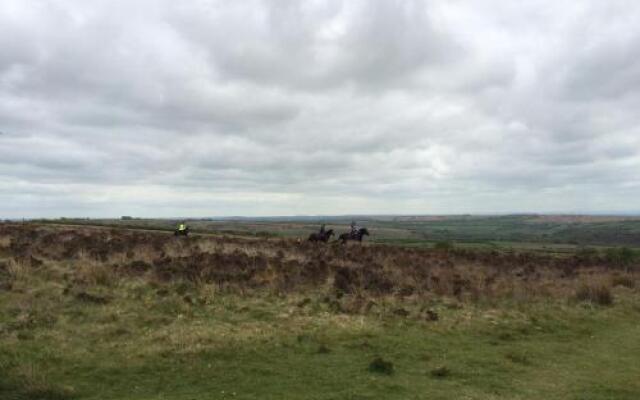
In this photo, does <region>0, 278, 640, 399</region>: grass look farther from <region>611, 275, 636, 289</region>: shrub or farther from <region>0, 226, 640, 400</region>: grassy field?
<region>611, 275, 636, 289</region>: shrub

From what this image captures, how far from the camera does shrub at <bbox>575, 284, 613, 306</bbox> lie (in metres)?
20.6

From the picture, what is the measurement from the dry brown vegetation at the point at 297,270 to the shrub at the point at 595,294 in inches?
1.5

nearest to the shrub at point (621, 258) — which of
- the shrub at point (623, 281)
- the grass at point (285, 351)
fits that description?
the shrub at point (623, 281)

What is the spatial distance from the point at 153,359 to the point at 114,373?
3.17 feet

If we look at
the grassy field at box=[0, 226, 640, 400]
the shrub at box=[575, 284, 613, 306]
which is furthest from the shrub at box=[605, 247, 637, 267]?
the shrub at box=[575, 284, 613, 306]

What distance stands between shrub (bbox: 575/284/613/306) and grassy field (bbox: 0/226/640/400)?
0.07m

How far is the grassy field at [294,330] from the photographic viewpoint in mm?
10492

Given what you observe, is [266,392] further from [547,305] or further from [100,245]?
[100,245]

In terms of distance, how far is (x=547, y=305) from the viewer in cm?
1947

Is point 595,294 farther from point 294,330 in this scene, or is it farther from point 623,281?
point 294,330

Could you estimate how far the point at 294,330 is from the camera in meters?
14.2

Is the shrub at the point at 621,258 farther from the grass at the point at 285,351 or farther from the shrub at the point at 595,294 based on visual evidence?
the grass at the point at 285,351

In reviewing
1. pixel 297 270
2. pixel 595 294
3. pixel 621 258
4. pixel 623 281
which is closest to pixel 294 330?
pixel 297 270

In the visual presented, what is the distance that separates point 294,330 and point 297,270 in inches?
291
